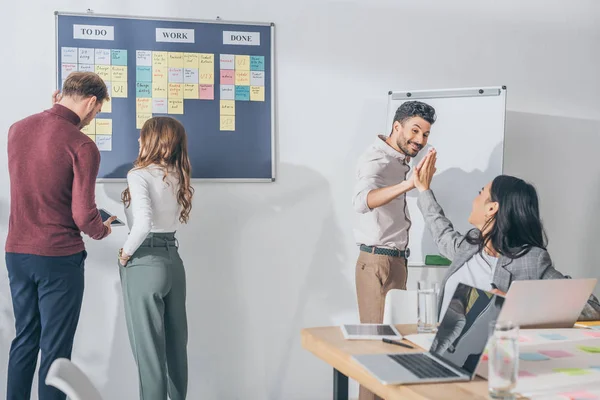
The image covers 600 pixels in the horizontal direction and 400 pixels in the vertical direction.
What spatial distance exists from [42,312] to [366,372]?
1783 mm

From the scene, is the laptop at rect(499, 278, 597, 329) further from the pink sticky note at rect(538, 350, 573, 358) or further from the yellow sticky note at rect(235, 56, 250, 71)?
the yellow sticky note at rect(235, 56, 250, 71)

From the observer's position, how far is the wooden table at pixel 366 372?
1492mm

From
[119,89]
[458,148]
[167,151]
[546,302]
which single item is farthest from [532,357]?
[119,89]

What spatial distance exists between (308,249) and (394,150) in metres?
0.82

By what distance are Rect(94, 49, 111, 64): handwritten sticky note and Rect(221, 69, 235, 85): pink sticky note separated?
594 mm

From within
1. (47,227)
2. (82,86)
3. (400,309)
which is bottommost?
(400,309)

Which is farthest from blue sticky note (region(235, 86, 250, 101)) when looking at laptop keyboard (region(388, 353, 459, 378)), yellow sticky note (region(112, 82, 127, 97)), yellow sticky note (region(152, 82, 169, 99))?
laptop keyboard (region(388, 353, 459, 378))

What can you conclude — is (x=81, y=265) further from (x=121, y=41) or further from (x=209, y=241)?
(x=121, y=41)

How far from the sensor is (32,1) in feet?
11.5

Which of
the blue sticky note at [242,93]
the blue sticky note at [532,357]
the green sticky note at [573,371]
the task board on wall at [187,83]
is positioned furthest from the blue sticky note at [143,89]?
the green sticky note at [573,371]

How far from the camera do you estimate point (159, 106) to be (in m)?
3.67

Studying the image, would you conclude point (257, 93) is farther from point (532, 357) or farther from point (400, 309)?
point (532, 357)

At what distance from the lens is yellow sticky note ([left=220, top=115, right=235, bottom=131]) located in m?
3.75

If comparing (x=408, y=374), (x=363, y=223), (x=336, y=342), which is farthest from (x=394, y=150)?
(x=408, y=374)
